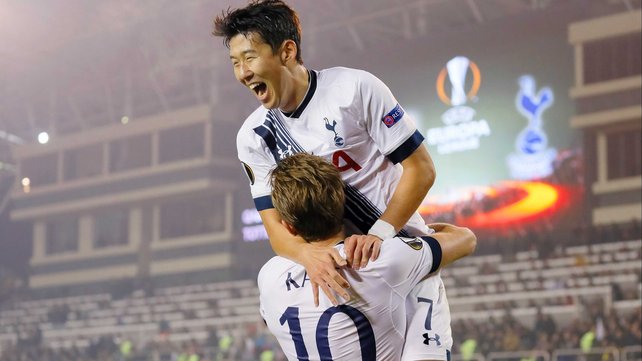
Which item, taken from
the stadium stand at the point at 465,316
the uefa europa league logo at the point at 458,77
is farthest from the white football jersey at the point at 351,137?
the uefa europa league logo at the point at 458,77

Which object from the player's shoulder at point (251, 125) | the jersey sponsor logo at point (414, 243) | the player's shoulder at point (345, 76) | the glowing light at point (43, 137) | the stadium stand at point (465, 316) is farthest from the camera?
the glowing light at point (43, 137)

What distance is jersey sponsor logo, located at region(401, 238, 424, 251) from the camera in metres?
2.03

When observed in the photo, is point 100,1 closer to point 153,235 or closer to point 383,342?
point 153,235

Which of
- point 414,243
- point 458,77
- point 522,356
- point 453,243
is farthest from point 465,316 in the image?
point 414,243

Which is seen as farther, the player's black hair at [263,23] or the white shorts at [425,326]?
the player's black hair at [263,23]

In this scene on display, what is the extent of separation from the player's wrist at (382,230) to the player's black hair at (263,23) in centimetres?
52

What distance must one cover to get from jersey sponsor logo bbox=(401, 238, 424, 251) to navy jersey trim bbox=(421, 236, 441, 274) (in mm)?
41

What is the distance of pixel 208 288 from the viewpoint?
62.6ft

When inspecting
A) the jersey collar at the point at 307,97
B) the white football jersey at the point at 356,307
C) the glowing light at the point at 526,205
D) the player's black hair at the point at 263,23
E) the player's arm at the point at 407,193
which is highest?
the glowing light at the point at 526,205

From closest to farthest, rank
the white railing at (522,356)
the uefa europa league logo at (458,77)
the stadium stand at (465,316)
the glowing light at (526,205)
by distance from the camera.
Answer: the white railing at (522,356) < the stadium stand at (465,316) < the glowing light at (526,205) < the uefa europa league logo at (458,77)

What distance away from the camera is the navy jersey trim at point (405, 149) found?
2.34m

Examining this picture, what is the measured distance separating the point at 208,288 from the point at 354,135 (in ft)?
56.0

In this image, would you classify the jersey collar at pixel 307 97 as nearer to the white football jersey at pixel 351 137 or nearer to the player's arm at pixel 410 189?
the white football jersey at pixel 351 137

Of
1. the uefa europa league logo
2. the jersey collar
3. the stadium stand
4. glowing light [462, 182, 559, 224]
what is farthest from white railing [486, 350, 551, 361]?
the jersey collar
